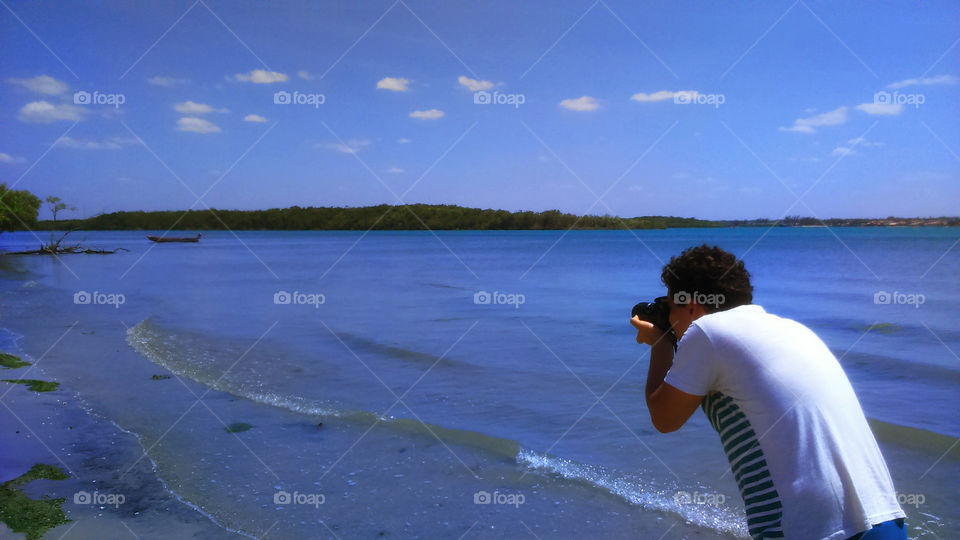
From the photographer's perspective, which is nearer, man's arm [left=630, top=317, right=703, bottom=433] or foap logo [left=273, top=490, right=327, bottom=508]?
man's arm [left=630, top=317, right=703, bottom=433]

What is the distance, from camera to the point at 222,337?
12.3 m

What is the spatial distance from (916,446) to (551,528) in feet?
13.6

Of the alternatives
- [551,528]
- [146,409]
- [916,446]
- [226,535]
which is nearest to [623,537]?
[551,528]

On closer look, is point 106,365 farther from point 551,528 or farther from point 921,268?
point 921,268

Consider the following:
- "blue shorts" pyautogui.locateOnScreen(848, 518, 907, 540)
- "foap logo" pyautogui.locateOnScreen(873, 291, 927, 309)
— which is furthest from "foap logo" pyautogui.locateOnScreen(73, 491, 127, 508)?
"foap logo" pyautogui.locateOnScreen(873, 291, 927, 309)

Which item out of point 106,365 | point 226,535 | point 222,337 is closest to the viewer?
point 226,535

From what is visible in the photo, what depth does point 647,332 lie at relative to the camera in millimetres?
2369

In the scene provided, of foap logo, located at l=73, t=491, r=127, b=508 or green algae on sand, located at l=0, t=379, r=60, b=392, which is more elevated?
green algae on sand, located at l=0, t=379, r=60, b=392

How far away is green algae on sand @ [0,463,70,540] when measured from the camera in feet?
13.4
